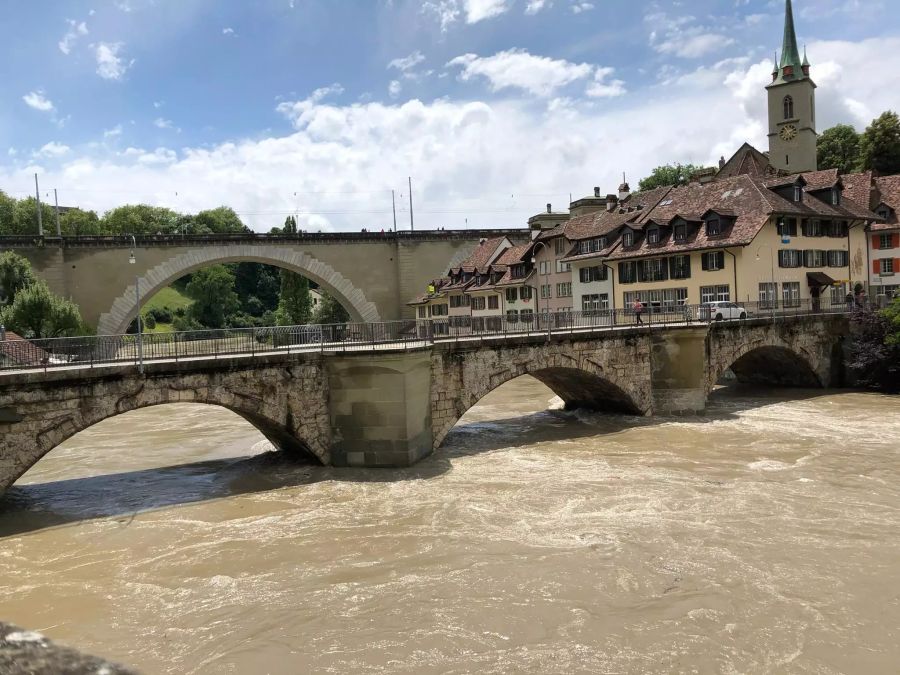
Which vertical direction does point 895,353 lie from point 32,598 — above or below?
above

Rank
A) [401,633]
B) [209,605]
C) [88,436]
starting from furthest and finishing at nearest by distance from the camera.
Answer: [88,436] → [209,605] → [401,633]

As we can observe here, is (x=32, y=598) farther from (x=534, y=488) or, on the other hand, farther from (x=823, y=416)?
(x=823, y=416)

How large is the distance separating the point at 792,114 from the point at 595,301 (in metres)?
35.4

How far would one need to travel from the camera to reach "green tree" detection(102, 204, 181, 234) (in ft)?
281

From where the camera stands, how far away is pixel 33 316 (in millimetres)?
36219

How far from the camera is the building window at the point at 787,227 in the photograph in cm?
3494

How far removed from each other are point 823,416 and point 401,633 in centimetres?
2230

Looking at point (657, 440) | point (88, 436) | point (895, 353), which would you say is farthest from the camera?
point (895, 353)

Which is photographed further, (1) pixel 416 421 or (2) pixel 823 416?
(2) pixel 823 416

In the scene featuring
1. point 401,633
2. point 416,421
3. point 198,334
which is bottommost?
point 401,633

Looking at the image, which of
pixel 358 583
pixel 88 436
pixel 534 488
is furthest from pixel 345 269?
pixel 358 583

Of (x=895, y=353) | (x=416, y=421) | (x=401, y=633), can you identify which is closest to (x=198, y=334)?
(x=416, y=421)

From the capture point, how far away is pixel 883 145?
54.9 m

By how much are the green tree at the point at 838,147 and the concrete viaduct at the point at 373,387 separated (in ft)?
155
